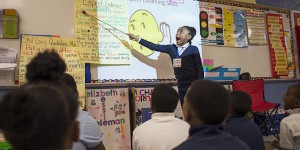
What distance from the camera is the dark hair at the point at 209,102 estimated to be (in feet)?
3.77

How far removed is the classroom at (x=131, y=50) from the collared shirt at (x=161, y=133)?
32.8 inches

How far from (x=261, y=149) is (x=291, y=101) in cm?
81

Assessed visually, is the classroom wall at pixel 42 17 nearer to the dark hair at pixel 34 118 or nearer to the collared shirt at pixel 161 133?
the collared shirt at pixel 161 133

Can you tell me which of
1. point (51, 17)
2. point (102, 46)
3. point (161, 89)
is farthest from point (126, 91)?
point (161, 89)

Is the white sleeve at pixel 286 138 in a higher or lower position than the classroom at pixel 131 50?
lower

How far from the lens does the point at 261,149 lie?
6.04ft

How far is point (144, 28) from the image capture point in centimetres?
351

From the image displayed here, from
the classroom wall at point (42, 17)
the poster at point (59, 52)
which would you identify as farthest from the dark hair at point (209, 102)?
the classroom wall at point (42, 17)

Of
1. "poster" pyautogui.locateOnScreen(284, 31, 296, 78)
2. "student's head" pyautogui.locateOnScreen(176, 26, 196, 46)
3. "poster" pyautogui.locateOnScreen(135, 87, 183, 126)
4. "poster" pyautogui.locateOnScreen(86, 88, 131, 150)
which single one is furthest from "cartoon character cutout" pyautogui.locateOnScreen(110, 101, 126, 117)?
"poster" pyautogui.locateOnScreen(284, 31, 296, 78)

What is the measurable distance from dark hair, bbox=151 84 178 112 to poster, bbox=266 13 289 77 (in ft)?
11.2

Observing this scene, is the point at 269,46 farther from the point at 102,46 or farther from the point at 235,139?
the point at 235,139

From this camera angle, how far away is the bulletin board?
4105 mm

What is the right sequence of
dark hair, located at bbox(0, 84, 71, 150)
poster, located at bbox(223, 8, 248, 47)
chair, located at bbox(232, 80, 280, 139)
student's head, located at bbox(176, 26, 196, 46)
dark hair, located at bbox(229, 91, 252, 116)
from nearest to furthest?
dark hair, located at bbox(0, 84, 71, 150) → dark hair, located at bbox(229, 91, 252, 116) → student's head, located at bbox(176, 26, 196, 46) → chair, located at bbox(232, 80, 280, 139) → poster, located at bbox(223, 8, 248, 47)

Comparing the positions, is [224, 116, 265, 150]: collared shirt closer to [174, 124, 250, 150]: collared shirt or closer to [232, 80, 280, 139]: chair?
[174, 124, 250, 150]: collared shirt
